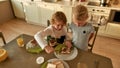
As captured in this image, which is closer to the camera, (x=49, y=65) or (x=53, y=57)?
(x=49, y=65)

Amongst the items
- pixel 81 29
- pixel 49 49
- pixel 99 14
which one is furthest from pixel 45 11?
pixel 49 49

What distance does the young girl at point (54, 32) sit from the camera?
1255mm

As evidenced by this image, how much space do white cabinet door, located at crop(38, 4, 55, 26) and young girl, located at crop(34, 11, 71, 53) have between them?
4.94 feet

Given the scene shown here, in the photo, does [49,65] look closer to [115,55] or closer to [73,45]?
[73,45]

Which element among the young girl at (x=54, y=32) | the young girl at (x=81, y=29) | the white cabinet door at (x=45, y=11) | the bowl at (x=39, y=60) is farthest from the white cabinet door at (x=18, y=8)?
the bowl at (x=39, y=60)

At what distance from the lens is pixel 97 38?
2.75 meters

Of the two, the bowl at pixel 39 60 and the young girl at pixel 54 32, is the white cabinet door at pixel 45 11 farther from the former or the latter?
the bowl at pixel 39 60

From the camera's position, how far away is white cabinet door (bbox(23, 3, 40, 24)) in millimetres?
3088

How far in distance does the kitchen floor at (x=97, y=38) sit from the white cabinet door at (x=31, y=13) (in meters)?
0.14

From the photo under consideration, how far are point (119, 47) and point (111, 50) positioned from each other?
0.71 ft

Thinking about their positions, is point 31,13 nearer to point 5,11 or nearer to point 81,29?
point 5,11

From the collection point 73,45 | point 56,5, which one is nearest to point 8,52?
point 73,45

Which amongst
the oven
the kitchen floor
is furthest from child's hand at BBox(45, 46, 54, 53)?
the oven

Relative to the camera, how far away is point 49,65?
1079 mm
